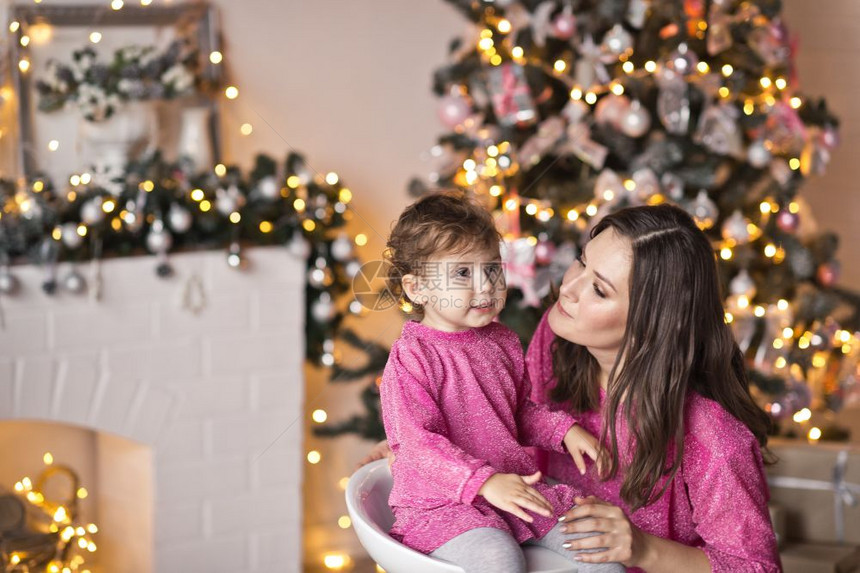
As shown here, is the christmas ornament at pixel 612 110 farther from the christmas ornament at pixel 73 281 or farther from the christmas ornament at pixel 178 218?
the christmas ornament at pixel 73 281

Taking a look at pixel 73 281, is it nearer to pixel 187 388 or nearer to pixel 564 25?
pixel 187 388

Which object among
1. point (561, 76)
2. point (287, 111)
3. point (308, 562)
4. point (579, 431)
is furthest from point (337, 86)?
point (579, 431)

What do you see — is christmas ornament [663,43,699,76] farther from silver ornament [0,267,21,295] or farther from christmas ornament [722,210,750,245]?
silver ornament [0,267,21,295]

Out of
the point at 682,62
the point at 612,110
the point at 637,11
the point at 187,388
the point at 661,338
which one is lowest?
the point at 187,388

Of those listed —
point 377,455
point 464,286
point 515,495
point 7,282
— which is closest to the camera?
point 515,495

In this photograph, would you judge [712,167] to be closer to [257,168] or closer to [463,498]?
[257,168]

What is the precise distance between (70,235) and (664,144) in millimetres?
1545

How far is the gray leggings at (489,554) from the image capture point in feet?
4.05

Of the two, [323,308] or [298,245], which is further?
[323,308]

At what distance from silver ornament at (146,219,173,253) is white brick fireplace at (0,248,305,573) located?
0.22 feet

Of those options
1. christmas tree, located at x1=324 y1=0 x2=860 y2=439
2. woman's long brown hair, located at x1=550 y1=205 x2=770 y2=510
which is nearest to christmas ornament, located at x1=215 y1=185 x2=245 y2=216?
christmas tree, located at x1=324 y1=0 x2=860 y2=439

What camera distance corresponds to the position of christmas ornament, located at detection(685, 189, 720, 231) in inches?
105

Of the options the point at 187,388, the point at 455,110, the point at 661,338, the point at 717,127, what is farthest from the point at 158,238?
the point at 661,338

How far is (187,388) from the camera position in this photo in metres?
2.84
